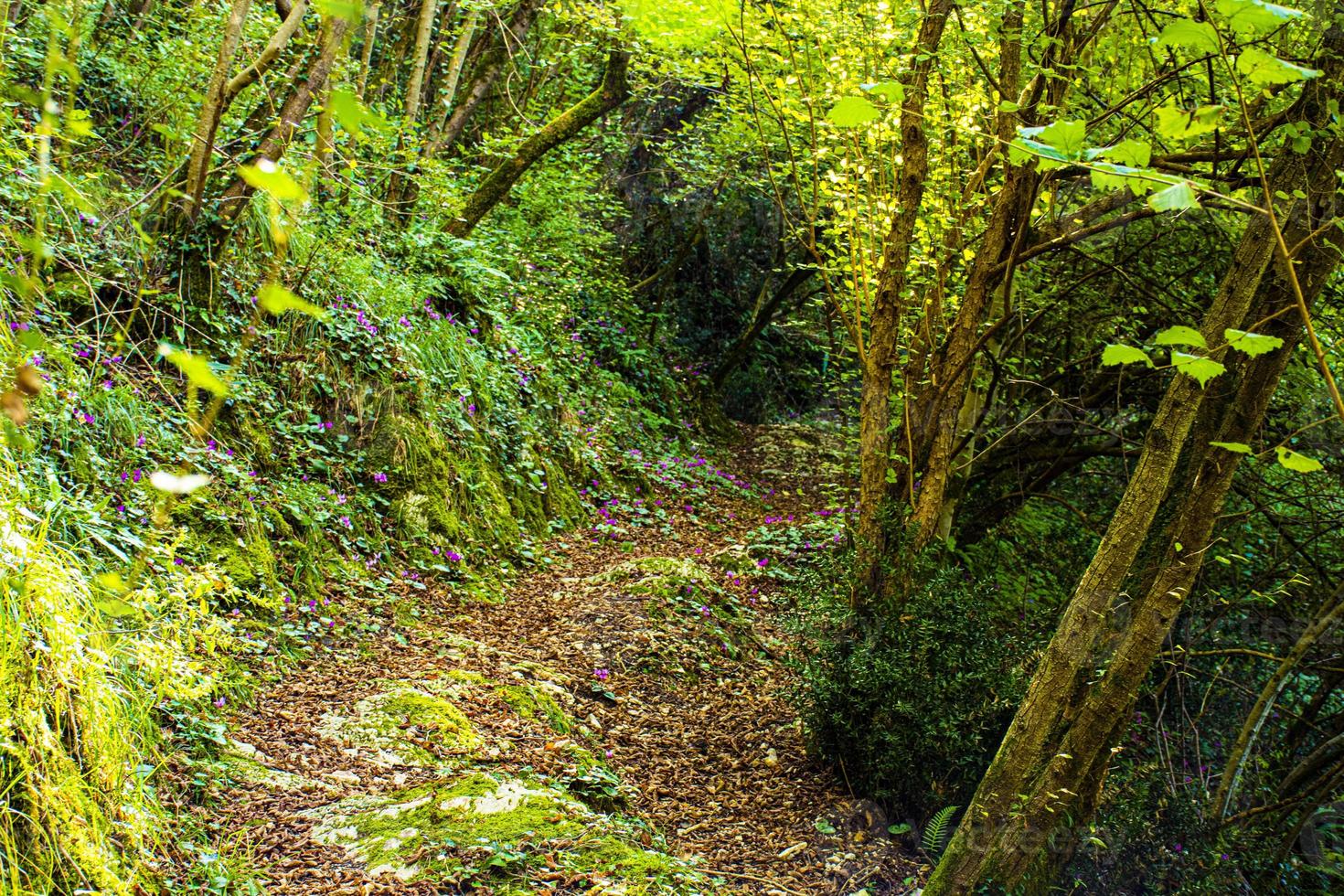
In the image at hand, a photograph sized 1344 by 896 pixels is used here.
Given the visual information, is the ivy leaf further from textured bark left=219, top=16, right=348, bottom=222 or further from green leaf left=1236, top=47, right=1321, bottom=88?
textured bark left=219, top=16, right=348, bottom=222

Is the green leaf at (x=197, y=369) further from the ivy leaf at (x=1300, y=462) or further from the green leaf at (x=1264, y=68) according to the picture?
the ivy leaf at (x=1300, y=462)

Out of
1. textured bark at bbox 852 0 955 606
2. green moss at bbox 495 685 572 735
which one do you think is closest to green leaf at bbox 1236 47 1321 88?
textured bark at bbox 852 0 955 606

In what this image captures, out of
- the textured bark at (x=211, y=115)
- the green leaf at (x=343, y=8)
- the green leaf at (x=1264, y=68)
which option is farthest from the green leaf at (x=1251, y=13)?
the textured bark at (x=211, y=115)

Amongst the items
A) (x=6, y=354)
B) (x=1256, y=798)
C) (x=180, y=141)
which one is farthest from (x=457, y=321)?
(x=1256, y=798)

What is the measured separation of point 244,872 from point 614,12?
27.1 feet

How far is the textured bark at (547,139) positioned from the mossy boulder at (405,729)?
205 inches

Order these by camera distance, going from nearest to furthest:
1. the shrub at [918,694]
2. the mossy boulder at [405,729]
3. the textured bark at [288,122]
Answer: the mossy boulder at [405,729]
the shrub at [918,694]
the textured bark at [288,122]

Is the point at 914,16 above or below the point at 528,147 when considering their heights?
above

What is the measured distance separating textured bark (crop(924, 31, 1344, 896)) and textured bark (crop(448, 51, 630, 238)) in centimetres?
625

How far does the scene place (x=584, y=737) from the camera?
13.9 feet

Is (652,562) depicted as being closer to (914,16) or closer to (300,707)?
(300,707)

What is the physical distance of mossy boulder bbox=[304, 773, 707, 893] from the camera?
2.68 meters

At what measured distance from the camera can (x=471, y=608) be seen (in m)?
5.38

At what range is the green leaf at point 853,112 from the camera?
1.49 metres
